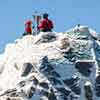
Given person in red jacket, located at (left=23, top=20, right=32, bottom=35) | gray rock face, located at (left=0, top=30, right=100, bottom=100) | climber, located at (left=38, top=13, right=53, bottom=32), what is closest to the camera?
gray rock face, located at (left=0, top=30, right=100, bottom=100)

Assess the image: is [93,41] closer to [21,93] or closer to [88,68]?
[88,68]

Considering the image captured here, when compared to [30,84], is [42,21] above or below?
above

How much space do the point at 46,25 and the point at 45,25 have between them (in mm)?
119

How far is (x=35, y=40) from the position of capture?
299 feet

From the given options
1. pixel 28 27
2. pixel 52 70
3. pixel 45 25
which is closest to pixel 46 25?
pixel 45 25

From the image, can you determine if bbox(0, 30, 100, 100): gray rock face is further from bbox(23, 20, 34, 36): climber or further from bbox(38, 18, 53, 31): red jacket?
bbox(23, 20, 34, 36): climber

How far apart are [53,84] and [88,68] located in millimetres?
4398

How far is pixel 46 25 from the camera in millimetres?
90875

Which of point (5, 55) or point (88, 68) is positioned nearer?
point (88, 68)

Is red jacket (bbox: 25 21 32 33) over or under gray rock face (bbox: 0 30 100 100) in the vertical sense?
over

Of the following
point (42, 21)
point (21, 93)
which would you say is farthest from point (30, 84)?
point (42, 21)

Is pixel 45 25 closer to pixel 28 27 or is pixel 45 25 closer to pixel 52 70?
pixel 28 27

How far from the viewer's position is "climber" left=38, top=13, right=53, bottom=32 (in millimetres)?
89938

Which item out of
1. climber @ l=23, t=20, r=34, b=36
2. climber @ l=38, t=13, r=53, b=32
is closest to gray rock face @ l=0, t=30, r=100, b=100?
climber @ l=38, t=13, r=53, b=32
